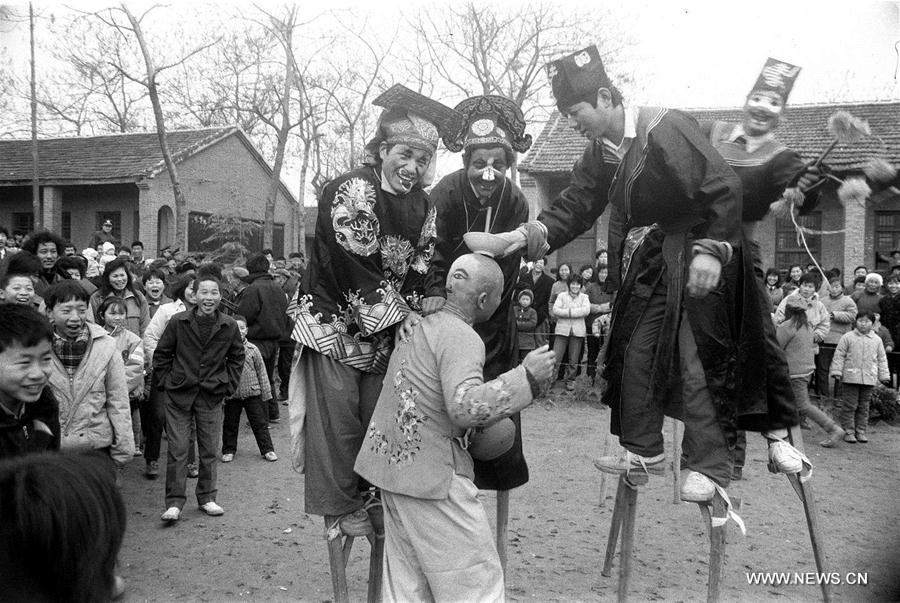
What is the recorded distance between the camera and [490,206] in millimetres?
3910

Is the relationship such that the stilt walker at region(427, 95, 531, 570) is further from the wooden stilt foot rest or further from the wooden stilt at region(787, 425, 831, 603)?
the wooden stilt at region(787, 425, 831, 603)

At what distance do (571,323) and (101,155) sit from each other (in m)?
21.2

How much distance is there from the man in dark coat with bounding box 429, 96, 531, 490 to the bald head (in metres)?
0.76

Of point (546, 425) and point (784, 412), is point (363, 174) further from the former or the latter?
point (546, 425)

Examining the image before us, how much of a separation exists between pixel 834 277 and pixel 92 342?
39.5 ft

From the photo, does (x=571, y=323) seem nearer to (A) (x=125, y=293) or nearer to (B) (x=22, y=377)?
(A) (x=125, y=293)

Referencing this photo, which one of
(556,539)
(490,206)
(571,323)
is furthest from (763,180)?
(571,323)

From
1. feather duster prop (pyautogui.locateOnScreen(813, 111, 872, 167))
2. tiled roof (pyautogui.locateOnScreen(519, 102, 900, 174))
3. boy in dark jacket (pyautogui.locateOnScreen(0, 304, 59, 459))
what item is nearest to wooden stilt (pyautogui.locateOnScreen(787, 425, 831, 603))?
feather duster prop (pyautogui.locateOnScreen(813, 111, 872, 167))

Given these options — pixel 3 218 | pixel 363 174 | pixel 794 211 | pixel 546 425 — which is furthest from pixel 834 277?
pixel 3 218

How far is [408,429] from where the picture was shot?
9.27ft

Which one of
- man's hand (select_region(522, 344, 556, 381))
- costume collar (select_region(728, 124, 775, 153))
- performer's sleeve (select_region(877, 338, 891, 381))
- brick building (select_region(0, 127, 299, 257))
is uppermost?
brick building (select_region(0, 127, 299, 257))

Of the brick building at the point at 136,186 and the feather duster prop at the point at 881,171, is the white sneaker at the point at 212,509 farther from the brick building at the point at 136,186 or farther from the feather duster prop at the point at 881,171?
the brick building at the point at 136,186

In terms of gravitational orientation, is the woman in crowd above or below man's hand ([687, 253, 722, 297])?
below

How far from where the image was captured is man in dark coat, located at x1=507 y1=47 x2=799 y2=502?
3078 millimetres
